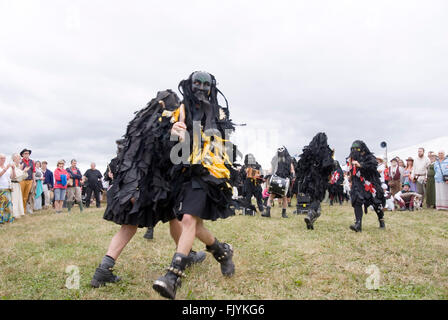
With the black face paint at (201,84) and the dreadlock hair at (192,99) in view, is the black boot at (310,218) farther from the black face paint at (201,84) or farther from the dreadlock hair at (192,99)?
the black face paint at (201,84)

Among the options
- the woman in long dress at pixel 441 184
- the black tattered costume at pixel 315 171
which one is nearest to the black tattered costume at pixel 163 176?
the black tattered costume at pixel 315 171

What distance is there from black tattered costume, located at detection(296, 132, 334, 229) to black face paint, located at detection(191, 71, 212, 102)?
190 inches

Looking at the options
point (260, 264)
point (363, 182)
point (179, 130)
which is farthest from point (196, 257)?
point (363, 182)

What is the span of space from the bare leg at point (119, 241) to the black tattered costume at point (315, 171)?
4793 millimetres

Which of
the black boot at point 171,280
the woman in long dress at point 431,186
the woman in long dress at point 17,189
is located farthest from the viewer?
the woman in long dress at point 431,186

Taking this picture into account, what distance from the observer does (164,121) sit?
3.92m

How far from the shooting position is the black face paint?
3828 mm

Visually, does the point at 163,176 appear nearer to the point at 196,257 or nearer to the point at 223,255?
the point at 223,255

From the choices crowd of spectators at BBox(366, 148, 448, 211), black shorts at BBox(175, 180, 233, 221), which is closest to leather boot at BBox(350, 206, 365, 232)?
black shorts at BBox(175, 180, 233, 221)

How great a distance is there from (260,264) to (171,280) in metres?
1.83

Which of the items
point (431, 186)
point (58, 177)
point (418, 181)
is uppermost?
point (58, 177)

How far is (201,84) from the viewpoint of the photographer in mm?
3826

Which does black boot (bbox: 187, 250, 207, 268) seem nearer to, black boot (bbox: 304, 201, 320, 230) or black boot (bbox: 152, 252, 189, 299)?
black boot (bbox: 152, 252, 189, 299)

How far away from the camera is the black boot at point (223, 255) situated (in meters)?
3.98
